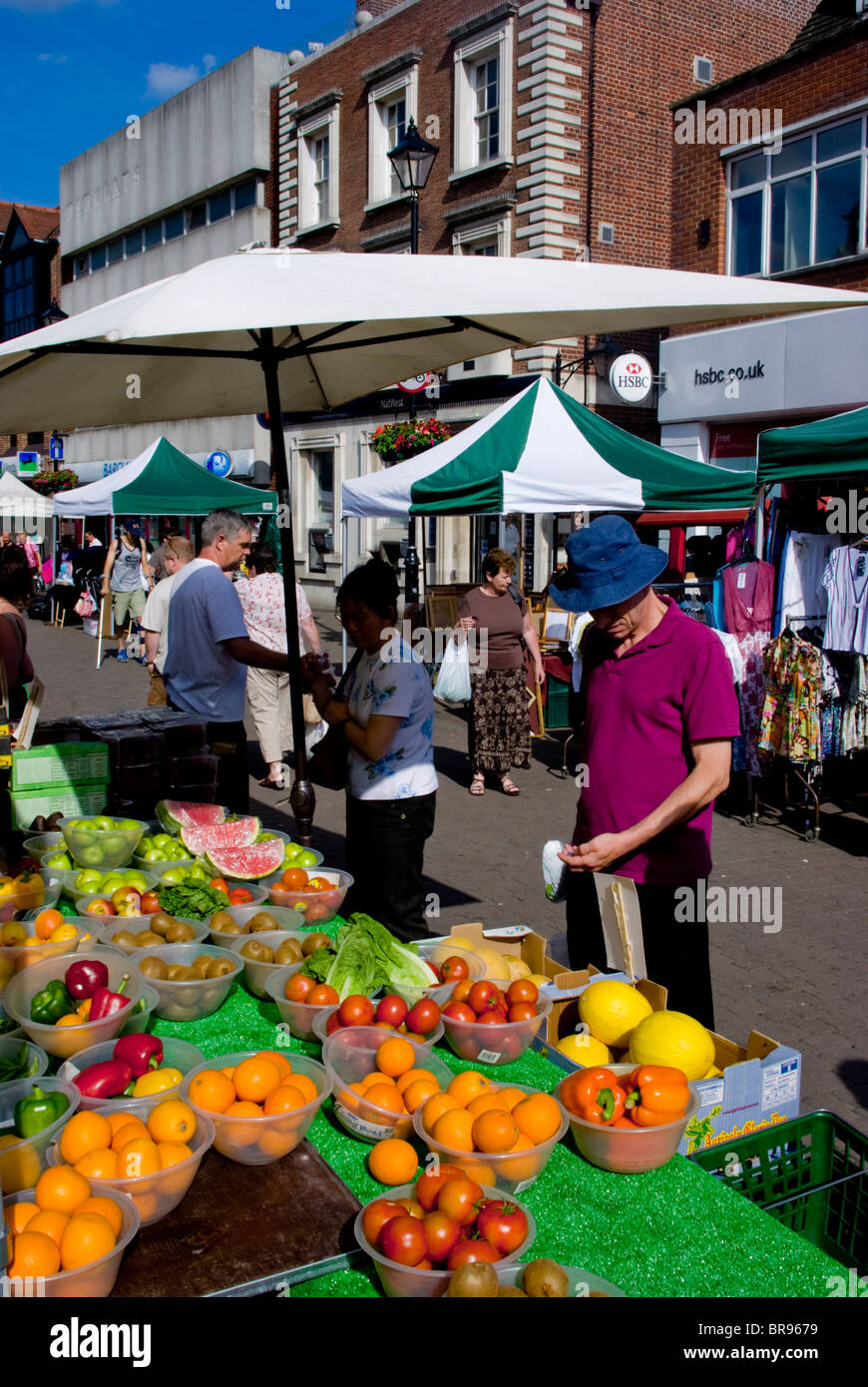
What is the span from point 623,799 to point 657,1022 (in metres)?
0.91

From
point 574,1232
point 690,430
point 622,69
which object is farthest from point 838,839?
point 622,69

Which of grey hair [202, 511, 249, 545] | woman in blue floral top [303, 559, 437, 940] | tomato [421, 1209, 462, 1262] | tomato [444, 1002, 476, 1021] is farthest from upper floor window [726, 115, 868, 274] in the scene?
tomato [421, 1209, 462, 1262]

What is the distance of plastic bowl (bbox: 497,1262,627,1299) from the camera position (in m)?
1.72

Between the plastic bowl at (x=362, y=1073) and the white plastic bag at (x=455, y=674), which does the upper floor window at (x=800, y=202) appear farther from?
the plastic bowl at (x=362, y=1073)

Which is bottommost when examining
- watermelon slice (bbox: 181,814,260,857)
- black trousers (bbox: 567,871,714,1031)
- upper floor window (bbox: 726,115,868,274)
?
black trousers (bbox: 567,871,714,1031)

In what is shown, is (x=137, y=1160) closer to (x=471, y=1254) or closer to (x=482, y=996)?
(x=471, y=1254)

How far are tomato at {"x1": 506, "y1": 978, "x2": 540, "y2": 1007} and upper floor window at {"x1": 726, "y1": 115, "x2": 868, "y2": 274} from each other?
15.7 m

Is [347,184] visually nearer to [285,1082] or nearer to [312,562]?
[312,562]

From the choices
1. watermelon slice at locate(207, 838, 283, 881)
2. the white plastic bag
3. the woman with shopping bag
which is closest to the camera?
watermelon slice at locate(207, 838, 283, 881)

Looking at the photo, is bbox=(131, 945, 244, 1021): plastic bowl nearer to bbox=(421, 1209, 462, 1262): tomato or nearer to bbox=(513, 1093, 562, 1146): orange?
bbox=(513, 1093, 562, 1146): orange

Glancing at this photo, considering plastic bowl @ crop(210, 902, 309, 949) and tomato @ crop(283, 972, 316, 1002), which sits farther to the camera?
plastic bowl @ crop(210, 902, 309, 949)

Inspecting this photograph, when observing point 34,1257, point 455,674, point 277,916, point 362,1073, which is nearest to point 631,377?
point 455,674

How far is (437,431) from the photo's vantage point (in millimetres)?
19281

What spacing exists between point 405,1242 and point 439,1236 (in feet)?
0.19
